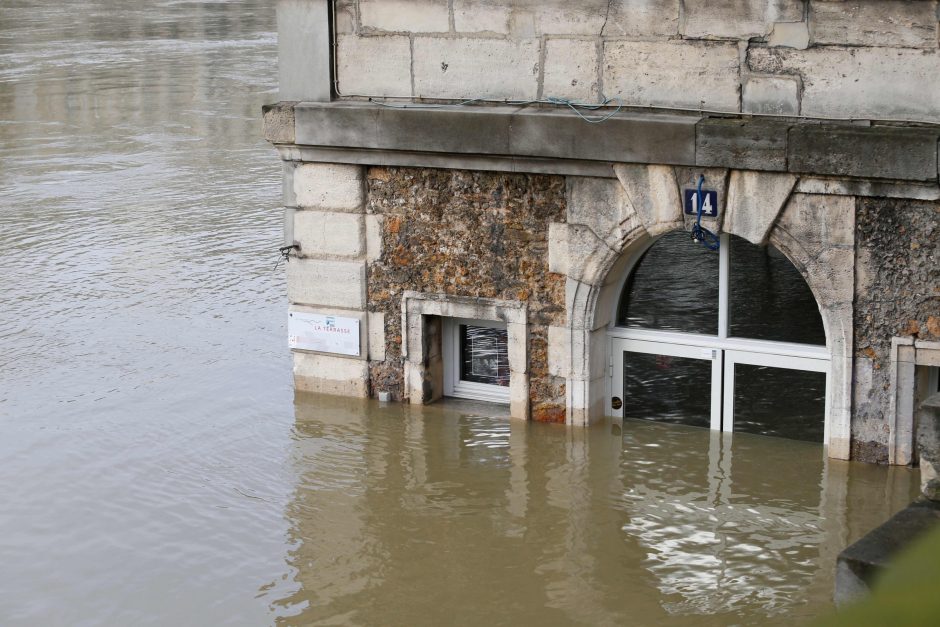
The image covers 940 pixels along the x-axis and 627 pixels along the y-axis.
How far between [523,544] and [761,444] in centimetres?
232

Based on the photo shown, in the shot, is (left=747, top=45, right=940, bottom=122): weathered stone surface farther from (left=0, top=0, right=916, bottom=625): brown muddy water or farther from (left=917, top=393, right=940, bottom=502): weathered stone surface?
(left=917, top=393, right=940, bottom=502): weathered stone surface

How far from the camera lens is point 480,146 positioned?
938 cm

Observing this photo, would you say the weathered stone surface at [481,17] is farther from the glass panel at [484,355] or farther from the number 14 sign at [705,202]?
the glass panel at [484,355]

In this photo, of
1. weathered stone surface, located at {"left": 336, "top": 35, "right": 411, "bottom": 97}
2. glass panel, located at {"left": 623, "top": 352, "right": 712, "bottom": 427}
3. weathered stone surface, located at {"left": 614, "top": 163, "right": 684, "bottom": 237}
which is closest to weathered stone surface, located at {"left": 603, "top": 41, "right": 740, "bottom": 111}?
weathered stone surface, located at {"left": 614, "top": 163, "right": 684, "bottom": 237}

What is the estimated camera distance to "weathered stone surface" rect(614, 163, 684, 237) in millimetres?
8953

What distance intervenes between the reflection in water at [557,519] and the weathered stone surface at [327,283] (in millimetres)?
870

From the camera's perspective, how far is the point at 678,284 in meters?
9.59

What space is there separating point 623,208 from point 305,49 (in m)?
2.84

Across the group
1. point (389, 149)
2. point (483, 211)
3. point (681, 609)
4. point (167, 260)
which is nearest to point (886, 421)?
point (681, 609)

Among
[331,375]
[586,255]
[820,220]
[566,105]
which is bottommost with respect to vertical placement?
[331,375]

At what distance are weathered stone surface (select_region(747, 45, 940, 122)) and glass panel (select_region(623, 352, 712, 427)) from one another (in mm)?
2187

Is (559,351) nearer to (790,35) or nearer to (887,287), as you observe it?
(887,287)

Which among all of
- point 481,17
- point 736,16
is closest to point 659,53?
point 736,16

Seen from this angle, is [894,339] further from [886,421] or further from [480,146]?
[480,146]
